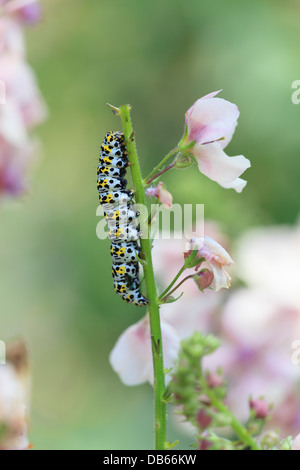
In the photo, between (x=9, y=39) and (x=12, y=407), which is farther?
(x=9, y=39)

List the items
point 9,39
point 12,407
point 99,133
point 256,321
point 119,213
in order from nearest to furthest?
point 12,407, point 119,213, point 9,39, point 256,321, point 99,133

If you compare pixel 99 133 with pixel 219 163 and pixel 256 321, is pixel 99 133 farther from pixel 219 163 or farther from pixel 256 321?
pixel 219 163

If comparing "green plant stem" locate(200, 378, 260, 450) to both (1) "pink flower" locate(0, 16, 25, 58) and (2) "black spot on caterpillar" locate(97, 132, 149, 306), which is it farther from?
(1) "pink flower" locate(0, 16, 25, 58)

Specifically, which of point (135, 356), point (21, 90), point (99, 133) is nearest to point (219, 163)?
point (135, 356)

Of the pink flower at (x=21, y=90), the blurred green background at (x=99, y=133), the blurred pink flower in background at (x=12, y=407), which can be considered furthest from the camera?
the blurred green background at (x=99, y=133)

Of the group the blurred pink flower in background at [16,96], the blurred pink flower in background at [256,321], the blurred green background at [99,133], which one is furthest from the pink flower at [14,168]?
the blurred green background at [99,133]

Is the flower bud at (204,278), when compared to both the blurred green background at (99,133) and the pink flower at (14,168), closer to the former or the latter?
the pink flower at (14,168)

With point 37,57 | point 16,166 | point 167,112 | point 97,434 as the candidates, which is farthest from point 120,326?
point 16,166
